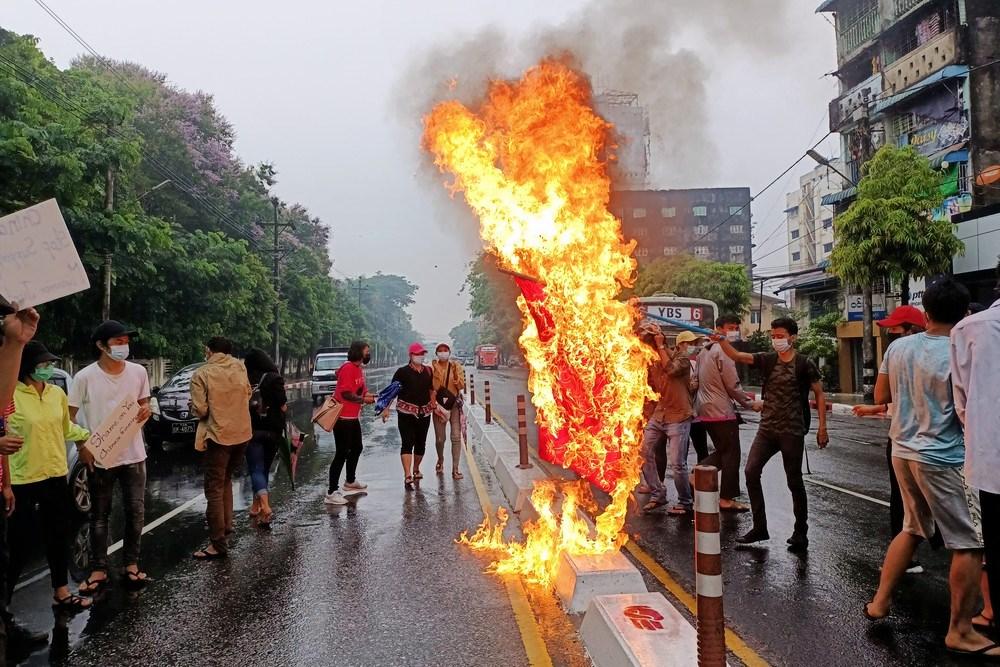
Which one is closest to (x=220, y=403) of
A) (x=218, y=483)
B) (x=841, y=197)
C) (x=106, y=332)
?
(x=218, y=483)

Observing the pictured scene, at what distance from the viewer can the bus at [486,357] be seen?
72062 mm

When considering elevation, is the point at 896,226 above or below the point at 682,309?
above

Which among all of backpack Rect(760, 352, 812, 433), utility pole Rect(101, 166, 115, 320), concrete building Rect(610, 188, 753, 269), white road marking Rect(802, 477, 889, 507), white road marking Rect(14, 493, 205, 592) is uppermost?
concrete building Rect(610, 188, 753, 269)

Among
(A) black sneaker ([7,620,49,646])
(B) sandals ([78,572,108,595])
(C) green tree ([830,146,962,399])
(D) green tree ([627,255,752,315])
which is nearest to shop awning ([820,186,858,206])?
(D) green tree ([627,255,752,315])

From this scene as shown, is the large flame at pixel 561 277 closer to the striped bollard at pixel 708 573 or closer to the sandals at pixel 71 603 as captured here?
the striped bollard at pixel 708 573

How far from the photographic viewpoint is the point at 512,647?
167 inches

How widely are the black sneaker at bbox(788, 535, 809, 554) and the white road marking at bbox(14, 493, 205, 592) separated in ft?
19.0

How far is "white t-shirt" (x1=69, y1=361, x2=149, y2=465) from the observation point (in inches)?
224

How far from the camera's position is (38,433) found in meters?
4.98

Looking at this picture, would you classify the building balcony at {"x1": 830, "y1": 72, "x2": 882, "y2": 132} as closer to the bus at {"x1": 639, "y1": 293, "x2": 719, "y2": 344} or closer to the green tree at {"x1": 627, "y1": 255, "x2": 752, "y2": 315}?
the green tree at {"x1": 627, "y1": 255, "x2": 752, "y2": 315}

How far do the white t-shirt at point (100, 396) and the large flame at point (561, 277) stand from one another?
9.88 feet

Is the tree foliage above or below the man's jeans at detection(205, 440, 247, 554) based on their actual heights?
above

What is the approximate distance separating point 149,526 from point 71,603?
2.74 m

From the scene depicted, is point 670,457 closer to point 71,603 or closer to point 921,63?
point 71,603
